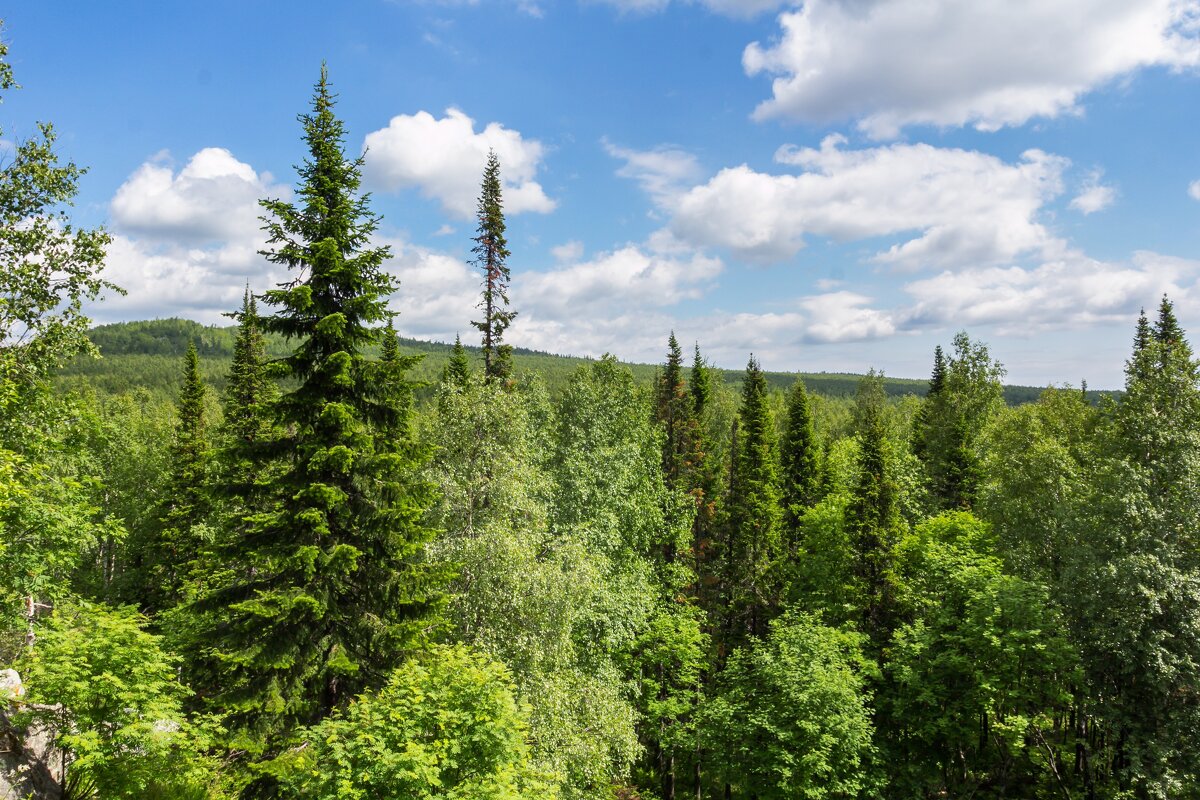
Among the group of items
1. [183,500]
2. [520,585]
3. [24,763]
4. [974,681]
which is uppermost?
[520,585]

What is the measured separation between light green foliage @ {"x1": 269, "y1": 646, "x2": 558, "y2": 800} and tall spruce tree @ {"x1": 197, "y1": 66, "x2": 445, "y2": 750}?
1.35m

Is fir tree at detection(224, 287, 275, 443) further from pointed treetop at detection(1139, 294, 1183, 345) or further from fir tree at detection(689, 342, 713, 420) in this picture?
pointed treetop at detection(1139, 294, 1183, 345)

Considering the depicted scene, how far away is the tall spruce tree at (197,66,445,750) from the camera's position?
476 inches

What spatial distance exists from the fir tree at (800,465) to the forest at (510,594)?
2.57 m

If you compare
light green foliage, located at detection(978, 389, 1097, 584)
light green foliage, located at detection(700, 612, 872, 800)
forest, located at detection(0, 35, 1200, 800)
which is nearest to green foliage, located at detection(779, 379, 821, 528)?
forest, located at detection(0, 35, 1200, 800)

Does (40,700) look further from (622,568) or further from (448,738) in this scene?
(622,568)

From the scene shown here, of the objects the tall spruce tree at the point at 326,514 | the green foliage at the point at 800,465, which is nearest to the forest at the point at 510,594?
the tall spruce tree at the point at 326,514

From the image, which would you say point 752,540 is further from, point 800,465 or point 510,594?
point 510,594

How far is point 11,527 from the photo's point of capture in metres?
13.3

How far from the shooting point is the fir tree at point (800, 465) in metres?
39.7

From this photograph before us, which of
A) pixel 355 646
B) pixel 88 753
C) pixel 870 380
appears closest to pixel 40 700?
pixel 88 753

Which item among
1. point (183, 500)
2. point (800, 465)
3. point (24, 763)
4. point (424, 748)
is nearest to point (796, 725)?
point (424, 748)

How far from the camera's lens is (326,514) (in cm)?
1276

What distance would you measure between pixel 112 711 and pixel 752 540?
31395mm
